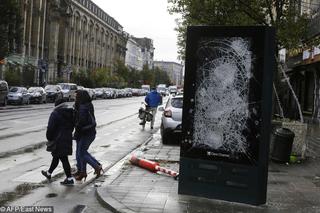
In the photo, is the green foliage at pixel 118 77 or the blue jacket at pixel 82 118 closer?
the blue jacket at pixel 82 118

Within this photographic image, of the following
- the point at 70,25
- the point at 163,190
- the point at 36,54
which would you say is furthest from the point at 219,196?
the point at 70,25

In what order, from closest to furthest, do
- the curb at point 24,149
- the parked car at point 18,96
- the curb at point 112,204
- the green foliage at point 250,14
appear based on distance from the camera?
the curb at point 112,204
the curb at point 24,149
the green foliage at point 250,14
the parked car at point 18,96

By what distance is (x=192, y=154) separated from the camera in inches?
326

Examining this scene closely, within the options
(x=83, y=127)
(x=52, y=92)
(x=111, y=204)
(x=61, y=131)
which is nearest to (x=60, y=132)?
(x=61, y=131)

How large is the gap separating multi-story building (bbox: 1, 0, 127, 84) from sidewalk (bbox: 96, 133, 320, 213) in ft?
148

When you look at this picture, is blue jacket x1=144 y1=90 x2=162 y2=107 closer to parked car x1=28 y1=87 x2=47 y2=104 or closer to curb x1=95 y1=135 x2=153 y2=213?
curb x1=95 y1=135 x2=153 y2=213

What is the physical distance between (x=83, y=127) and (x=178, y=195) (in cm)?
225

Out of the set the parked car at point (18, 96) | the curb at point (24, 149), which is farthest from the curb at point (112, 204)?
the parked car at point (18, 96)

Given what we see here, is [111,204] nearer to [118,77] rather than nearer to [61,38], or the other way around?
[61,38]

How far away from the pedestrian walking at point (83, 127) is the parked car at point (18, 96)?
3266cm

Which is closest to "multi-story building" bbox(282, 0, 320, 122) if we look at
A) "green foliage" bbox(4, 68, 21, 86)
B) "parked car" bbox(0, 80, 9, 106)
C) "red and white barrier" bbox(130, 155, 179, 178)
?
"red and white barrier" bbox(130, 155, 179, 178)

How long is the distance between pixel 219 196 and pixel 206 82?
5.72 feet

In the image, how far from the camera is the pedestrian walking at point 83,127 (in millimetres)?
9552

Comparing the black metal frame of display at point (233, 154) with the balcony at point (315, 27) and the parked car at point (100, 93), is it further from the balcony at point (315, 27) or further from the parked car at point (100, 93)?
the parked car at point (100, 93)
